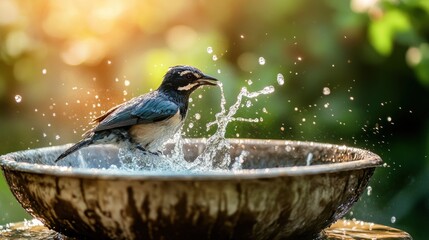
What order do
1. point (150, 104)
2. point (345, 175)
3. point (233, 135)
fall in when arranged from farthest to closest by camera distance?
point (233, 135) → point (150, 104) → point (345, 175)

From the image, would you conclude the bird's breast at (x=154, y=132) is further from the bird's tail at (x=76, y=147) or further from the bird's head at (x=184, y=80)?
the bird's tail at (x=76, y=147)

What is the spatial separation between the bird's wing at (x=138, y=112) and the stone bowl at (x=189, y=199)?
87 cm

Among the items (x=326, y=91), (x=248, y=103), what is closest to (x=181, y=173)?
(x=248, y=103)

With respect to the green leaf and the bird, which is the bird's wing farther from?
the green leaf

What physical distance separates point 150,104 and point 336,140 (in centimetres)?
201

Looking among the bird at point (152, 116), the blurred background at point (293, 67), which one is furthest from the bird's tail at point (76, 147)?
Result: the blurred background at point (293, 67)

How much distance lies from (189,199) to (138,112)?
52.7 inches

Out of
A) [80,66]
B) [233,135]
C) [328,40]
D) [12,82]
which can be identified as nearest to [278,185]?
[233,135]

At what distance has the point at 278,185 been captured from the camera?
263 centimetres

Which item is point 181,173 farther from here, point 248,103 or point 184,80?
point 248,103

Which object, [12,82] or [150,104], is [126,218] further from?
[12,82]

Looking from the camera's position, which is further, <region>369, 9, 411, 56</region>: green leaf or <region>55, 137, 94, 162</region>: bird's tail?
<region>369, 9, 411, 56</region>: green leaf

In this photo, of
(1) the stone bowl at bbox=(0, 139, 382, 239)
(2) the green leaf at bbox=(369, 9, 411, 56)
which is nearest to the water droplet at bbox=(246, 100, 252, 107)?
(2) the green leaf at bbox=(369, 9, 411, 56)

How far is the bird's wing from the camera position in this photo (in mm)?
3777
